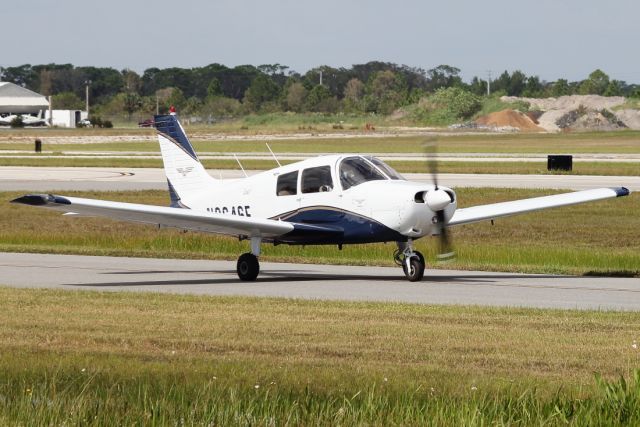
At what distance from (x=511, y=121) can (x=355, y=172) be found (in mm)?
135161

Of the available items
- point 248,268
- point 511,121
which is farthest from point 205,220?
point 511,121

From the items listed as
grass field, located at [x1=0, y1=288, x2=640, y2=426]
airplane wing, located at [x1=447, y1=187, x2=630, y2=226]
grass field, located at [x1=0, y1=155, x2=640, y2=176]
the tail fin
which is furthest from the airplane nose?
grass field, located at [x1=0, y1=155, x2=640, y2=176]

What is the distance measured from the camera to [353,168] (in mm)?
21172

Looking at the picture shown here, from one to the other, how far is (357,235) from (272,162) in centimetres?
4611

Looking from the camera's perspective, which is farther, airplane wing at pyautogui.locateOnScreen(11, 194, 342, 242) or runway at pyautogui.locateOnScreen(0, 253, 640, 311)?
airplane wing at pyautogui.locateOnScreen(11, 194, 342, 242)

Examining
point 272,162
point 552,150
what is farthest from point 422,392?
point 552,150

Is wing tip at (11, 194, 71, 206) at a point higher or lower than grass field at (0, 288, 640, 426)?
higher

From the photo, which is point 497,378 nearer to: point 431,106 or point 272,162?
point 272,162

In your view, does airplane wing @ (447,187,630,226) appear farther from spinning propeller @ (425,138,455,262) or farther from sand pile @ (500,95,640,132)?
sand pile @ (500,95,640,132)

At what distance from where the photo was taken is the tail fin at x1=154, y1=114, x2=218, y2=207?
2381 cm

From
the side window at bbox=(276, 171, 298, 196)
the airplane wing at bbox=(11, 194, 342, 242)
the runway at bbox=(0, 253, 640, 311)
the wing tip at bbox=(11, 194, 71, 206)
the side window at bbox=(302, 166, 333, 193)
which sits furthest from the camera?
the side window at bbox=(276, 171, 298, 196)

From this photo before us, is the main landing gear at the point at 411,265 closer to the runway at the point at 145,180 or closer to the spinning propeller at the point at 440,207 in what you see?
the spinning propeller at the point at 440,207

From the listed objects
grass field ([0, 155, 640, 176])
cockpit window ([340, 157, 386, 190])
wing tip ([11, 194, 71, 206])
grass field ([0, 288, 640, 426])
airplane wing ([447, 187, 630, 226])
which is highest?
cockpit window ([340, 157, 386, 190])

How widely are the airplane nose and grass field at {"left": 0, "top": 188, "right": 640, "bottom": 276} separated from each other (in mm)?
4017
